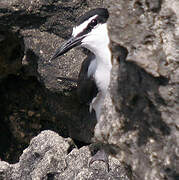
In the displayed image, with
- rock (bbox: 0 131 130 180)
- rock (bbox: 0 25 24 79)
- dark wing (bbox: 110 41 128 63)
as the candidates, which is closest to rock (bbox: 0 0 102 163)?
rock (bbox: 0 25 24 79)

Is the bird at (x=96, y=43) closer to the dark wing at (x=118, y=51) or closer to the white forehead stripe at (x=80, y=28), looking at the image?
the white forehead stripe at (x=80, y=28)

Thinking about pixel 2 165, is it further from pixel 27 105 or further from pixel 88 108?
pixel 27 105

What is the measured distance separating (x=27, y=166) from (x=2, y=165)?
0.64 feet

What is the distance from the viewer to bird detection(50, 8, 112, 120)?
8.57 feet

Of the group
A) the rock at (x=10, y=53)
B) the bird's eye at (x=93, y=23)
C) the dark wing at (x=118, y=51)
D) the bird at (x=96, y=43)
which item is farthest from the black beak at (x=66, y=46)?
the dark wing at (x=118, y=51)

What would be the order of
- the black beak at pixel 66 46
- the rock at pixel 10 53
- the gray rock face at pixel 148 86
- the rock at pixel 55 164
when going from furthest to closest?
the rock at pixel 10 53 < the black beak at pixel 66 46 < the rock at pixel 55 164 < the gray rock face at pixel 148 86

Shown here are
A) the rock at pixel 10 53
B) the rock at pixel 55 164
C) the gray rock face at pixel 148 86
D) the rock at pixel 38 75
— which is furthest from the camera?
the rock at pixel 10 53

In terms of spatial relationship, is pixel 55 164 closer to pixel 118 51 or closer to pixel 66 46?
pixel 66 46

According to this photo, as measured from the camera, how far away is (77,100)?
119 inches

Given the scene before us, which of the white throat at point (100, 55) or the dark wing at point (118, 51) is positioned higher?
the dark wing at point (118, 51)

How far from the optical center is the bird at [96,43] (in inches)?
103

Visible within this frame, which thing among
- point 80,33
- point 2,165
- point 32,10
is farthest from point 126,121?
point 32,10

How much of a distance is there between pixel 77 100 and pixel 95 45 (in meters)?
0.48

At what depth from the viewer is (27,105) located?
3.43 m
